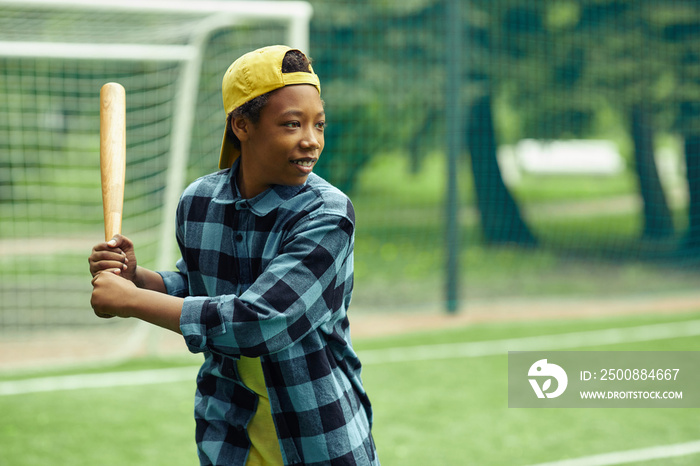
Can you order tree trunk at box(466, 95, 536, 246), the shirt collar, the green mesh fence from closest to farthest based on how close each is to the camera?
the shirt collar → the green mesh fence → tree trunk at box(466, 95, 536, 246)

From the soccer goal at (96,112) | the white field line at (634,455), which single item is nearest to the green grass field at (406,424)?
the white field line at (634,455)

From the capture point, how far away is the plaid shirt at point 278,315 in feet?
5.08

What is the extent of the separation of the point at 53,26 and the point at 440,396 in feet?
11.6

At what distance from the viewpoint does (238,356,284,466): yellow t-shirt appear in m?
1.72

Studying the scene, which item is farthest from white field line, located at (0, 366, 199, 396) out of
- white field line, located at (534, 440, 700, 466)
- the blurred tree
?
the blurred tree

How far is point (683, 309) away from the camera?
6816 millimetres

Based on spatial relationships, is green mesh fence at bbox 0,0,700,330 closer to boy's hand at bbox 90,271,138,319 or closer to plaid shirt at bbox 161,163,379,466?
plaid shirt at bbox 161,163,379,466

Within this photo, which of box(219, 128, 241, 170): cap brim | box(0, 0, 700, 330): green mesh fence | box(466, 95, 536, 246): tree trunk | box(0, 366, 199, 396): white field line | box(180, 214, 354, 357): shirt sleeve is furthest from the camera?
box(466, 95, 536, 246): tree trunk

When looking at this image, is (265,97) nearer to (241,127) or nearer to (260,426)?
(241,127)

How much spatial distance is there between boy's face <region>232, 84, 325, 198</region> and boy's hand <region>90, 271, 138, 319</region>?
0.36 metres

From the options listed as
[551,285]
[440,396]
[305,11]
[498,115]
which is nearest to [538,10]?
[498,115]

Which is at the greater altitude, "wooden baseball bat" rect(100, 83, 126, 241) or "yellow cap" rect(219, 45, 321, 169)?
"yellow cap" rect(219, 45, 321, 169)

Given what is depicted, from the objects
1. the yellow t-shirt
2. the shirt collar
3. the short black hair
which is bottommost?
the yellow t-shirt

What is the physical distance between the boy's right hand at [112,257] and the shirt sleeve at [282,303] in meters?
0.24
